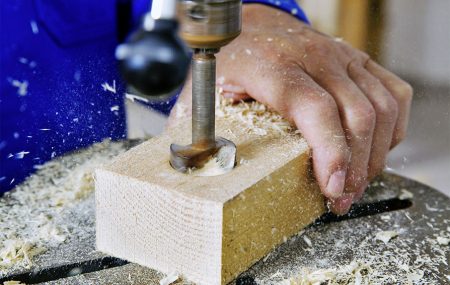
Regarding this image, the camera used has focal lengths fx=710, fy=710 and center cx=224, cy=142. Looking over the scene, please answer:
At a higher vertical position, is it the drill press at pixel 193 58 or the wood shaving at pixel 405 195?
the drill press at pixel 193 58

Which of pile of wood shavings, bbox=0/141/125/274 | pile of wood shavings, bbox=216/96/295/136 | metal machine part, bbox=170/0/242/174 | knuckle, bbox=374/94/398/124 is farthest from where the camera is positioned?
knuckle, bbox=374/94/398/124

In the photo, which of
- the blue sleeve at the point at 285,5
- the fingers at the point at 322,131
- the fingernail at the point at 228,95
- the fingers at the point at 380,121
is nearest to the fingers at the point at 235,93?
the fingernail at the point at 228,95

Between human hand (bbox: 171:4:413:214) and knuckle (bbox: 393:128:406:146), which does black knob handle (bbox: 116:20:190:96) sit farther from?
knuckle (bbox: 393:128:406:146)

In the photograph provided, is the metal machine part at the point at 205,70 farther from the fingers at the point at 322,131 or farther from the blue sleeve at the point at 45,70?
the blue sleeve at the point at 45,70

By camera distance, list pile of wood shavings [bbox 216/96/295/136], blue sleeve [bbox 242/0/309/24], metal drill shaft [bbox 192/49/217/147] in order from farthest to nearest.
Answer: blue sleeve [bbox 242/0/309/24] → pile of wood shavings [bbox 216/96/295/136] → metal drill shaft [bbox 192/49/217/147]

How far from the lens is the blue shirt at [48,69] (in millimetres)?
1479

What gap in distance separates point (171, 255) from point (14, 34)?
2.58ft

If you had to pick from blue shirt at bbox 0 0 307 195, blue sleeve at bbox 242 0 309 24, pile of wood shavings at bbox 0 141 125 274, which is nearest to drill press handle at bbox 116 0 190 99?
pile of wood shavings at bbox 0 141 125 274

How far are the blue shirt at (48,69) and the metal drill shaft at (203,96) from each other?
387mm

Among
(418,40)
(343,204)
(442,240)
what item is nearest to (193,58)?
(343,204)

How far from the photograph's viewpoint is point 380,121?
133 cm

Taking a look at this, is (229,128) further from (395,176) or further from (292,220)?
(395,176)

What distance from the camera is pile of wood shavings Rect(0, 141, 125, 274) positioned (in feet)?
3.62

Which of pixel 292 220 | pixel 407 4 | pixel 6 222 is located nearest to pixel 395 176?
pixel 292 220
